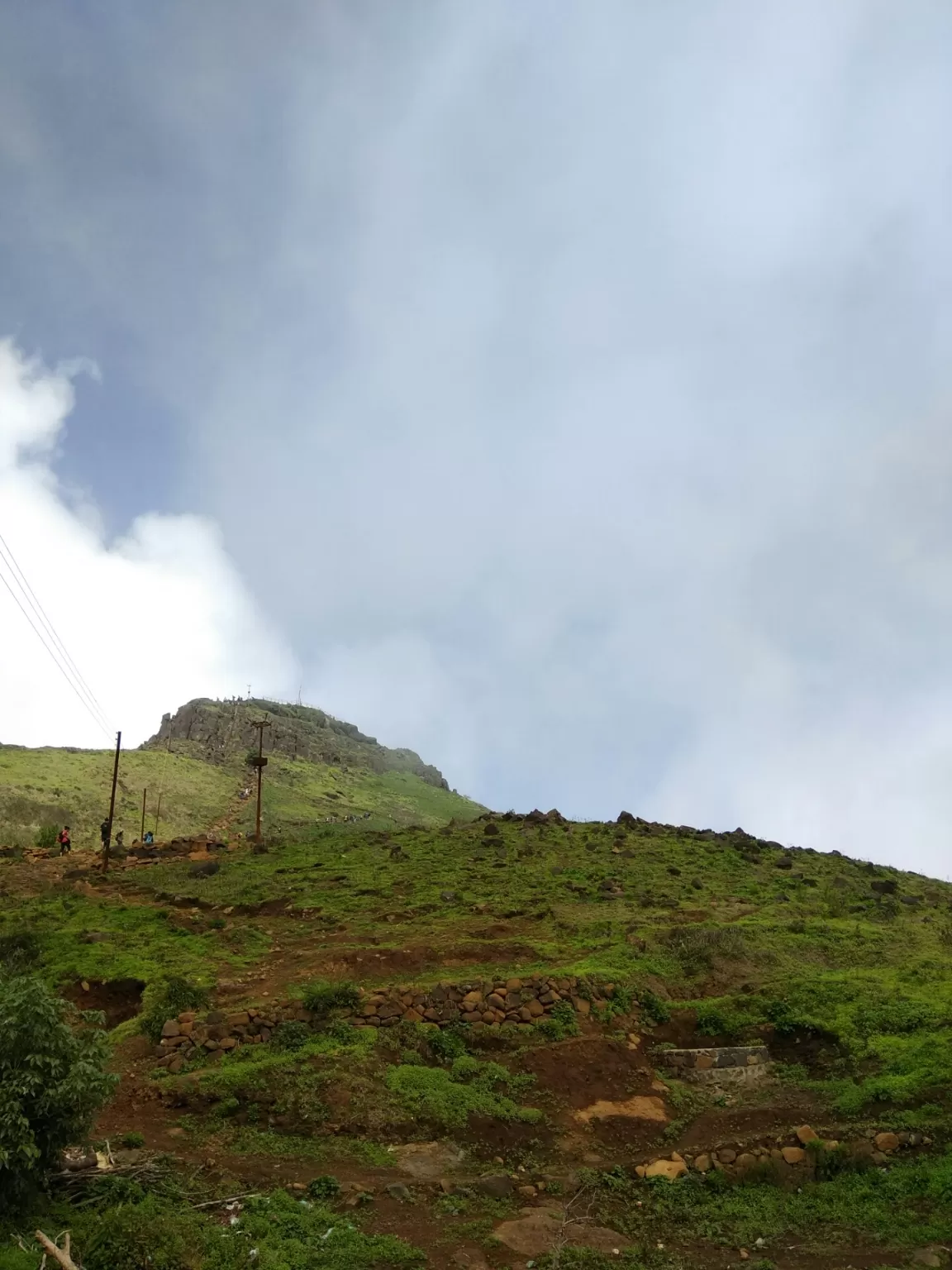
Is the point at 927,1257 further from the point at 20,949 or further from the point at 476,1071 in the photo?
the point at 20,949

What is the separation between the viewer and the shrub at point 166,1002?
59.9 feet

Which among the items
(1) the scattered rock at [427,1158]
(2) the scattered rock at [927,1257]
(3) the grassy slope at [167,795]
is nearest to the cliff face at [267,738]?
(3) the grassy slope at [167,795]

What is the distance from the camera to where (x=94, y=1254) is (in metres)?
8.95

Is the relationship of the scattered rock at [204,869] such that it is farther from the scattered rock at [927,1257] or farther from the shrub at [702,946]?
the scattered rock at [927,1257]

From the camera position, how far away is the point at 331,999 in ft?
61.2

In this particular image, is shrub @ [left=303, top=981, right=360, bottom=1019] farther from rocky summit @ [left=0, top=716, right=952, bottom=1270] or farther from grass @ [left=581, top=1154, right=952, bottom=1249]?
grass @ [left=581, top=1154, right=952, bottom=1249]

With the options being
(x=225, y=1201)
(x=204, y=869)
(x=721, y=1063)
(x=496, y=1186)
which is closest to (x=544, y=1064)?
(x=721, y=1063)

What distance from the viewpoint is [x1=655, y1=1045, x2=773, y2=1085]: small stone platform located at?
17453 millimetres

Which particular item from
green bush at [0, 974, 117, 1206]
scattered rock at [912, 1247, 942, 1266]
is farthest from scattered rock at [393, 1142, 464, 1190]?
scattered rock at [912, 1247, 942, 1266]

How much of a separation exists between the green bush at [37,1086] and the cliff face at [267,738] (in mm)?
84506

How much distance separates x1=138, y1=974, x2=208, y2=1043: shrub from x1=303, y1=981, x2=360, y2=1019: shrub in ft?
8.73

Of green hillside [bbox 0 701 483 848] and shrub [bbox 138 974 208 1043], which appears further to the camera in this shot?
green hillside [bbox 0 701 483 848]

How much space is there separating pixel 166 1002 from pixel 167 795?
162ft

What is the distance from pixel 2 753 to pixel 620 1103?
216 feet
